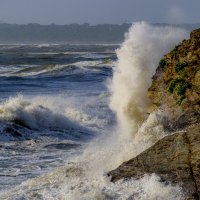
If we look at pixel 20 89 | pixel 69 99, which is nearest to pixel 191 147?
pixel 69 99

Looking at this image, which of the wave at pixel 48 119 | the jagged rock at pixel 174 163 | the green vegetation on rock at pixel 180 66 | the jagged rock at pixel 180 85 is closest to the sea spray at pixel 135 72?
the wave at pixel 48 119

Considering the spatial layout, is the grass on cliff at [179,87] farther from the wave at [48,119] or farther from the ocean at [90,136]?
the wave at [48,119]

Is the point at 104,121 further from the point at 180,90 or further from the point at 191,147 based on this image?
the point at 191,147

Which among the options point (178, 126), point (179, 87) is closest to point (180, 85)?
point (179, 87)

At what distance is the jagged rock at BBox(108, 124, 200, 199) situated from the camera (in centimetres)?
849

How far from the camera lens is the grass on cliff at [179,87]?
508 inches

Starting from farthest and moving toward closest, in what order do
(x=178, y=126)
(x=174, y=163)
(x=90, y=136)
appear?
(x=90, y=136) → (x=178, y=126) → (x=174, y=163)

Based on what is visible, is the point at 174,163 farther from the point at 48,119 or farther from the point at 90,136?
the point at 48,119

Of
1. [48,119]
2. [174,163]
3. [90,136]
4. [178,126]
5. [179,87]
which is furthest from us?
[48,119]

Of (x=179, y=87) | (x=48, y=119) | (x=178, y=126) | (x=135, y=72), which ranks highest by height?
(x=135, y=72)

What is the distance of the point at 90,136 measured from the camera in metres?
18.3

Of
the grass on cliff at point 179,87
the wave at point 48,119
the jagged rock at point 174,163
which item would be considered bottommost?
the jagged rock at point 174,163

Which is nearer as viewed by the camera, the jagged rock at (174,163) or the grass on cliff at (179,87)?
the jagged rock at (174,163)

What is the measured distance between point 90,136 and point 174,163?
947 centimetres
